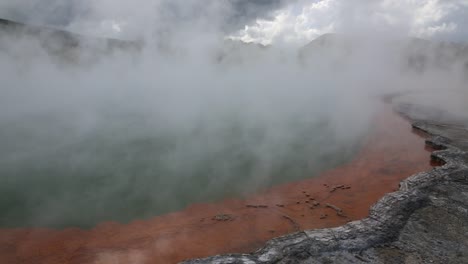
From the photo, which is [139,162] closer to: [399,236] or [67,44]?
[399,236]

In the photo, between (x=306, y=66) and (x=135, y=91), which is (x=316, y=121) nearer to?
(x=135, y=91)

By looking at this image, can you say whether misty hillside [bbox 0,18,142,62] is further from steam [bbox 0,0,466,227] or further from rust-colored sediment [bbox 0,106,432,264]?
rust-colored sediment [bbox 0,106,432,264]

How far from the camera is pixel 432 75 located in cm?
2117

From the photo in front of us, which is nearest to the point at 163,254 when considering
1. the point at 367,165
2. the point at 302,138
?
the point at 367,165

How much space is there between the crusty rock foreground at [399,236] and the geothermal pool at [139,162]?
6.65 ft

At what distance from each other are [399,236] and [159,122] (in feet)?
23.7

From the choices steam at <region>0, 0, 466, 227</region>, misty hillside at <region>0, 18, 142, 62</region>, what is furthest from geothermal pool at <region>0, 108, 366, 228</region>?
misty hillside at <region>0, 18, 142, 62</region>

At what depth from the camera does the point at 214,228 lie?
4.75 m

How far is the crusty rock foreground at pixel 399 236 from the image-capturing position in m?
3.57

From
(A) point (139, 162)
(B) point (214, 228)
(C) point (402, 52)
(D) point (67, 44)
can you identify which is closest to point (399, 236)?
(B) point (214, 228)

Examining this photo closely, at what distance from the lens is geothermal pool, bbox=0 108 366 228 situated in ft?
18.0

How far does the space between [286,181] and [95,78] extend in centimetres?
1232

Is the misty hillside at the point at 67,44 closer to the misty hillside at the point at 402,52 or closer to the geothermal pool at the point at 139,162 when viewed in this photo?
the geothermal pool at the point at 139,162

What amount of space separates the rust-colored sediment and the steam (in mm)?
336
